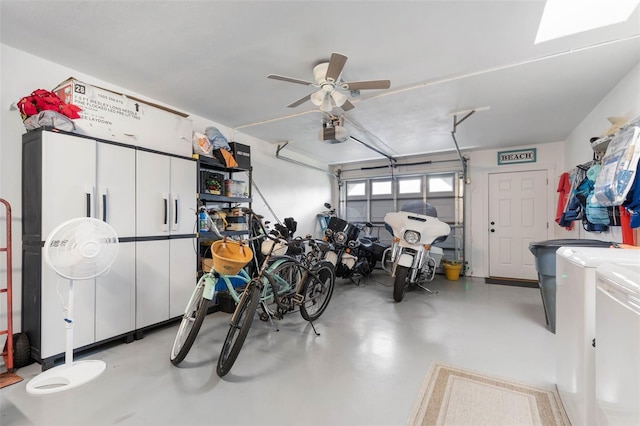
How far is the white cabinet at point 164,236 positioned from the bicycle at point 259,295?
56 cm

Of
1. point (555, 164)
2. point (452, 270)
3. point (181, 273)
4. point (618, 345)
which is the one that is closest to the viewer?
point (618, 345)

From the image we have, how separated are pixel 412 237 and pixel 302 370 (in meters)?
2.53

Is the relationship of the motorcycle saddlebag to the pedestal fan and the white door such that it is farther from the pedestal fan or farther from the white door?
the pedestal fan

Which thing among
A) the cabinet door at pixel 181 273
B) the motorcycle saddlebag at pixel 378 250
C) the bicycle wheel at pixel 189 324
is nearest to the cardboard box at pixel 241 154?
the cabinet door at pixel 181 273

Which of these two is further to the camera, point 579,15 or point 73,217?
point 73,217

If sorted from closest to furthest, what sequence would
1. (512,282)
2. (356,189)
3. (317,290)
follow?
1. (317,290)
2. (512,282)
3. (356,189)

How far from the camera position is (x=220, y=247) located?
225cm

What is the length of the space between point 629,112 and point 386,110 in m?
2.34

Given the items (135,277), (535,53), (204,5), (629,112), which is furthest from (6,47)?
(629,112)

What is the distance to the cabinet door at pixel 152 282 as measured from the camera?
8.80ft

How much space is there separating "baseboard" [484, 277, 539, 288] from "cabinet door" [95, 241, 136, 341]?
5.67 metres

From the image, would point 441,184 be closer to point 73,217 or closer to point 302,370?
point 302,370

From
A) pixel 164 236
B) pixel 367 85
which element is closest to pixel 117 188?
pixel 164 236

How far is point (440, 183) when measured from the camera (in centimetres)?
620
